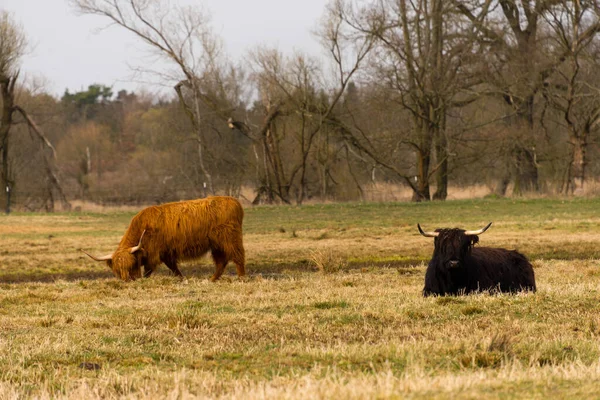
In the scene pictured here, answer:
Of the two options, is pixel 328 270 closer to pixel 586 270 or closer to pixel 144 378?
pixel 586 270

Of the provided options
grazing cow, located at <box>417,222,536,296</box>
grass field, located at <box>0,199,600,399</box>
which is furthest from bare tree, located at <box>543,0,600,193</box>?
grazing cow, located at <box>417,222,536,296</box>

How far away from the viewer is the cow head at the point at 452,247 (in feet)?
37.6

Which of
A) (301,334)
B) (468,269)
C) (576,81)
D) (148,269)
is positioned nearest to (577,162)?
(576,81)

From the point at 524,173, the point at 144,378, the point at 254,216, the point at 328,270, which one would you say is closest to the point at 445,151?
the point at 524,173

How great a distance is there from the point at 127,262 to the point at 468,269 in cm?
680

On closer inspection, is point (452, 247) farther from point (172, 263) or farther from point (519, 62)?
point (519, 62)

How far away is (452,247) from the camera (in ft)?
37.9

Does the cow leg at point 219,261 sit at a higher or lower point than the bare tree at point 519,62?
lower

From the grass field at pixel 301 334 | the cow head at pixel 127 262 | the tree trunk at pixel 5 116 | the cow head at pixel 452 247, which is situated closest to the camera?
the grass field at pixel 301 334

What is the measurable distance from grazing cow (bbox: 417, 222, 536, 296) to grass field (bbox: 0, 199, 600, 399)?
0.43 meters

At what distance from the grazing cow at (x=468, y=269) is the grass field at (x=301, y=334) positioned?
0.43 meters

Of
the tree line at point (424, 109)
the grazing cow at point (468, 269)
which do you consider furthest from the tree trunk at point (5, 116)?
the grazing cow at point (468, 269)

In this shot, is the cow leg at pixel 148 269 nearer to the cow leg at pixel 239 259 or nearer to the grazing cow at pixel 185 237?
the grazing cow at pixel 185 237

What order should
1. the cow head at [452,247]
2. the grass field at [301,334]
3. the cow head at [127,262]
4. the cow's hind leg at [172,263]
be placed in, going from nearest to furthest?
the grass field at [301,334], the cow head at [452,247], the cow head at [127,262], the cow's hind leg at [172,263]
